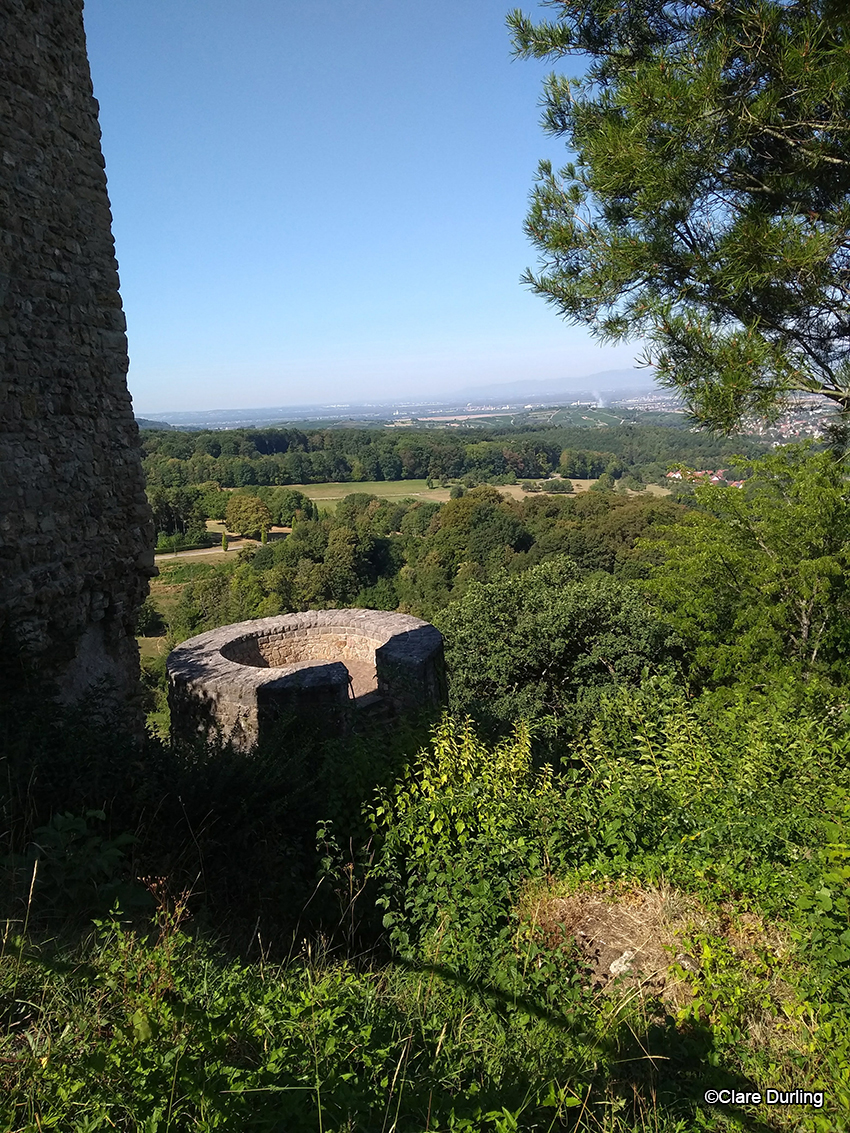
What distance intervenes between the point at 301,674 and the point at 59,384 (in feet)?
10.2

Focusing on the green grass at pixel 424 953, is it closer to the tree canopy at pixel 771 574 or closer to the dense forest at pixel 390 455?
the tree canopy at pixel 771 574

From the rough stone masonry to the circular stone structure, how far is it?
4.48ft

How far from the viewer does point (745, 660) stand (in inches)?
318

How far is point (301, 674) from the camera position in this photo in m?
5.99

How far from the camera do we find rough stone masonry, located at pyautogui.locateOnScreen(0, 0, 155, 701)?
3.69 meters

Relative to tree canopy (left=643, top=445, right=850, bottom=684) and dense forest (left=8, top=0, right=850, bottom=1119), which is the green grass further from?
tree canopy (left=643, top=445, right=850, bottom=684)

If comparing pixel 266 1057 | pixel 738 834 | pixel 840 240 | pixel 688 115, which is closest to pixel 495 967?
pixel 266 1057

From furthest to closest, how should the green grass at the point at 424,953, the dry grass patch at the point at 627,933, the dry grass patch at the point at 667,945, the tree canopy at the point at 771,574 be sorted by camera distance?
1. the tree canopy at the point at 771,574
2. the dry grass patch at the point at 627,933
3. the dry grass patch at the point at 667,945
4. the green grass at the point at 424,953

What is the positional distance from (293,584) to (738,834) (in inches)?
1229

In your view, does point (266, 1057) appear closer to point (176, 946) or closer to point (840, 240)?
point (176, 946)

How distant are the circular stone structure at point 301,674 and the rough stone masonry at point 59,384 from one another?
137 centimetres

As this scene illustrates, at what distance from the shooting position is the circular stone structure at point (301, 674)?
19.1 feet

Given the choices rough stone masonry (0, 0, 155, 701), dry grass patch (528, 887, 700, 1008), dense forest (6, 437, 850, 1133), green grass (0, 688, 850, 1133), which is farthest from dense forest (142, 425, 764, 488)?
dry grass patch (528, 887, 700, 1008)

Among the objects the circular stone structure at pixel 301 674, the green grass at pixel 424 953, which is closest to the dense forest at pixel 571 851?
the green grass at pixel 424 953
